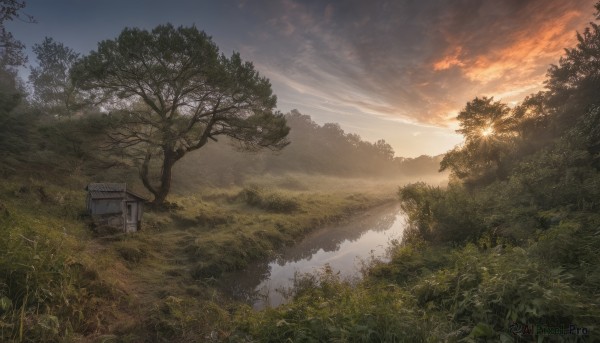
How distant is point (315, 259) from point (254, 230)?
4235 millimetres

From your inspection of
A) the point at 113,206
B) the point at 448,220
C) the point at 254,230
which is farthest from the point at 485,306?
the point at 113,206

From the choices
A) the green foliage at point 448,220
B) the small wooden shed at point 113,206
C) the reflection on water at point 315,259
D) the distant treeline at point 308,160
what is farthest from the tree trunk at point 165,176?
the green foliage at point 448,220

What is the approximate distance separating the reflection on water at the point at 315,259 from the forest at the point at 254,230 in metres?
0.89

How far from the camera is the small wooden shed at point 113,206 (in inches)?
573

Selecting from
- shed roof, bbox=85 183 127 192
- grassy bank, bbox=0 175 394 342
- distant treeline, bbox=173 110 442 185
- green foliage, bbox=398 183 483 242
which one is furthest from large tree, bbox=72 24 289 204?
distant treeline, bbox=173 110 442 185

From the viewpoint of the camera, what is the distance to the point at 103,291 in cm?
826

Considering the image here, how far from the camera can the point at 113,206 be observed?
15094mm

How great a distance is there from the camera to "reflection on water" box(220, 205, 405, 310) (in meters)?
11.6

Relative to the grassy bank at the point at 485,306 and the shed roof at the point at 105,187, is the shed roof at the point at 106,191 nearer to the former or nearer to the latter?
the shed roof at the point at 105,187

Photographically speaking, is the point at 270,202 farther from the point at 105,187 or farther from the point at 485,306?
the point at 485,306

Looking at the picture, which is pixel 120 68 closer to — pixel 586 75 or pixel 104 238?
pixel 104 238

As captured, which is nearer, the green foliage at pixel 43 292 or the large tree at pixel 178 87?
the green foliage at pixel 43 292

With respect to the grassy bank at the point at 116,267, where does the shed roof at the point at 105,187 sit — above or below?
above

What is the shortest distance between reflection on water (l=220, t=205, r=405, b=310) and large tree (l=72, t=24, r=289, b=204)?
7.76 meters
